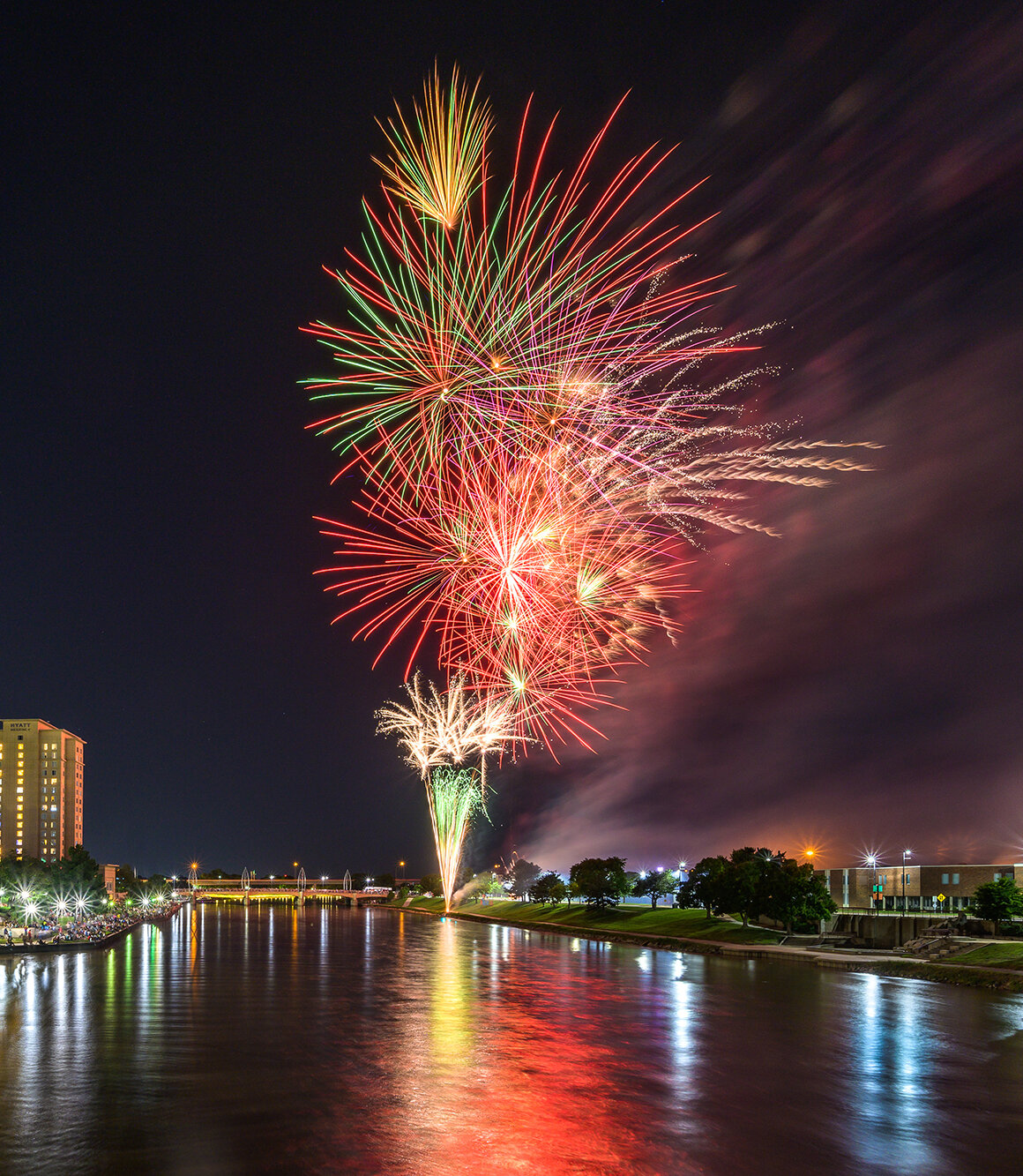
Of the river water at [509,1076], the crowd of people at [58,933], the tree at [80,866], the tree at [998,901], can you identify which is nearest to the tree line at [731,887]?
the tree at [998,901]

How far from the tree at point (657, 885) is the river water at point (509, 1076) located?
3892 cm

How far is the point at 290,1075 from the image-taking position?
56.9ft

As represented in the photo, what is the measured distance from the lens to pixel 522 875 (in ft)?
399

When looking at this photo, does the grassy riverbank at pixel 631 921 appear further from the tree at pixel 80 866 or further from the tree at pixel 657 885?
the tree at pixel 80 866

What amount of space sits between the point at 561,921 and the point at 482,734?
2505cm

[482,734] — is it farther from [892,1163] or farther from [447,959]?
[892,1163]

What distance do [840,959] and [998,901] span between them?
7521 millimetres

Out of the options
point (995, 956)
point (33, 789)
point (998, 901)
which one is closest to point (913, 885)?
point (998, 901)

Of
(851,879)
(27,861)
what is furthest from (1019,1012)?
(27,861)

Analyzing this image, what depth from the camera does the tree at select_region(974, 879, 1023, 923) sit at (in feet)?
137

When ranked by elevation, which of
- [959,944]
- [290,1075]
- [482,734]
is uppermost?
[482,734]

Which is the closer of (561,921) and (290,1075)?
(290,1075)

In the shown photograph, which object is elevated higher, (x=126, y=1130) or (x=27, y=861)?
(x=126, y=1130)

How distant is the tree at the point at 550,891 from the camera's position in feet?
284
